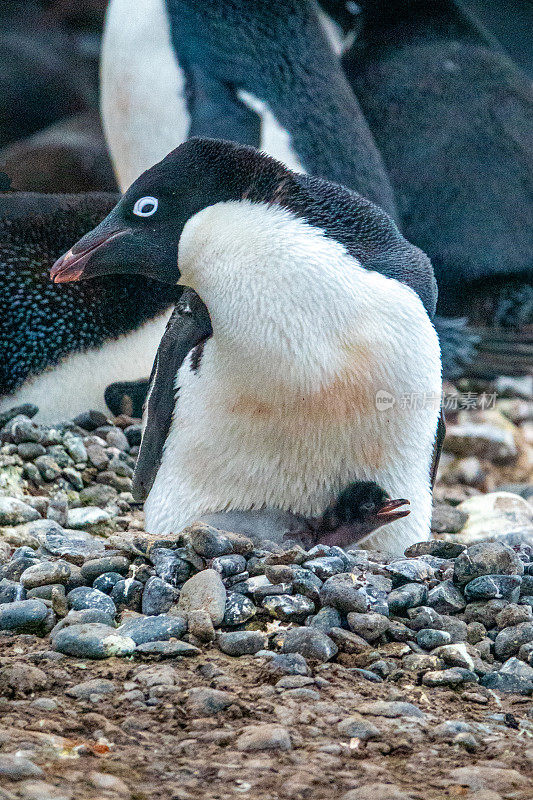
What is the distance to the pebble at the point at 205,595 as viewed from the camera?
132 cm

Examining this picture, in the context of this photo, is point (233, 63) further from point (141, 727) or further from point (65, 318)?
point (141, 727)

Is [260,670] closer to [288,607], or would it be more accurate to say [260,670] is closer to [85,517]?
[288,607]

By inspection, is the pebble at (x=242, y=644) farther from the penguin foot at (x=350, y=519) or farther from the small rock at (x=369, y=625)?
the penguin foot at (x=350, y=519)

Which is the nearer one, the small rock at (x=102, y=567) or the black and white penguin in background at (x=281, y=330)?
the small rock at (x=102, y=567)

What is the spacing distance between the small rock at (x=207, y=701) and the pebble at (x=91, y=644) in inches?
5.6

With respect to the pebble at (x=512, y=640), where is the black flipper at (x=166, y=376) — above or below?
above

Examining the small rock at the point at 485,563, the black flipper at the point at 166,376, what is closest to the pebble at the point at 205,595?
the small rock at the point at 485,563

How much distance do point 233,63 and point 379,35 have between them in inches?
58.6

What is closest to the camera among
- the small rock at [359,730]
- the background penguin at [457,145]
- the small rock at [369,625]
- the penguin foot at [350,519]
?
the small rock at [359,730]

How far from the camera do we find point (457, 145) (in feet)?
13.1

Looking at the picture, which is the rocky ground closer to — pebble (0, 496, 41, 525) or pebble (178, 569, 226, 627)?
pebble (178, 569, 226, 627)

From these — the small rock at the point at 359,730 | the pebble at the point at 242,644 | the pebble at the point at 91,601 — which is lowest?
the pebble at the point at 242,644

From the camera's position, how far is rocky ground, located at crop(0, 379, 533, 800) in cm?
96

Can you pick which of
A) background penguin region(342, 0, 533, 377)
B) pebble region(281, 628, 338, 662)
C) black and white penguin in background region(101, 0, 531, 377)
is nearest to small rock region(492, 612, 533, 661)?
pebble region(281, 628, 338, 662)
